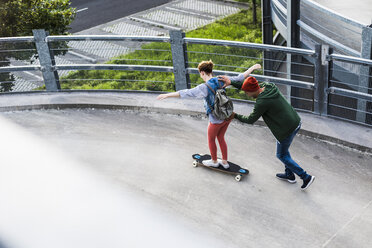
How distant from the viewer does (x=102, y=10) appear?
21688 millimetres

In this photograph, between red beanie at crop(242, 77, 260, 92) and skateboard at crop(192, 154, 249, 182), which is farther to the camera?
skateboard at crop(192, 154, 249, 182)

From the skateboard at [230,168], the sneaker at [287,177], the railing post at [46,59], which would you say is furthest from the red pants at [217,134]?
the railing post at [46,59]

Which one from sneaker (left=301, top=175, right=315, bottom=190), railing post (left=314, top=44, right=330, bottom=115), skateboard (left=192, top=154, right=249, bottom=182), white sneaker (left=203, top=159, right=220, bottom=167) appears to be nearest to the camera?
sneaker (left=301, top=175, right=315, bottom=190)

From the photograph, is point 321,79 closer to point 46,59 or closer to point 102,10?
point 46,59

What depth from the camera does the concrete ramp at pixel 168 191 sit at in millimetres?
5641

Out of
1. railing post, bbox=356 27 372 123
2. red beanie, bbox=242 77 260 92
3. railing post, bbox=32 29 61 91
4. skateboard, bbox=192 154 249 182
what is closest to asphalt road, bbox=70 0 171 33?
railing post, bbox=32 29 61 91

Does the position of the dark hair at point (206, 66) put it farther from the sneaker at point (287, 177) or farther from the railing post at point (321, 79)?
the railing post at point (321, 79)

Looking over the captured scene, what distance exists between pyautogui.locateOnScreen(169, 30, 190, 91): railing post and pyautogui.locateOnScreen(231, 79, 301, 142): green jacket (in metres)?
2.47

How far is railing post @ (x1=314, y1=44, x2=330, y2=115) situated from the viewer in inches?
271

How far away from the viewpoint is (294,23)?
10.6 meters

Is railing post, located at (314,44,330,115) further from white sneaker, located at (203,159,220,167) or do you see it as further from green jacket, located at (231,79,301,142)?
white sneaker, located at (203,159,220,167)

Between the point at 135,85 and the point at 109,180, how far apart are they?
7178mm

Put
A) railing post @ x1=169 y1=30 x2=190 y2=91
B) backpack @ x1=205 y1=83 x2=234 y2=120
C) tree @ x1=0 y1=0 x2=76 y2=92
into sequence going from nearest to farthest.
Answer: backpack @ x1=205 y1=83 x2=234 y2=120
railing post @ x1=169 y1=30 x2=190 y2=91
tree @ x1=0 y1=0 x2=76 y2=92

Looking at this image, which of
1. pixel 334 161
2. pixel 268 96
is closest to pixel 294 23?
pixel 334 161
